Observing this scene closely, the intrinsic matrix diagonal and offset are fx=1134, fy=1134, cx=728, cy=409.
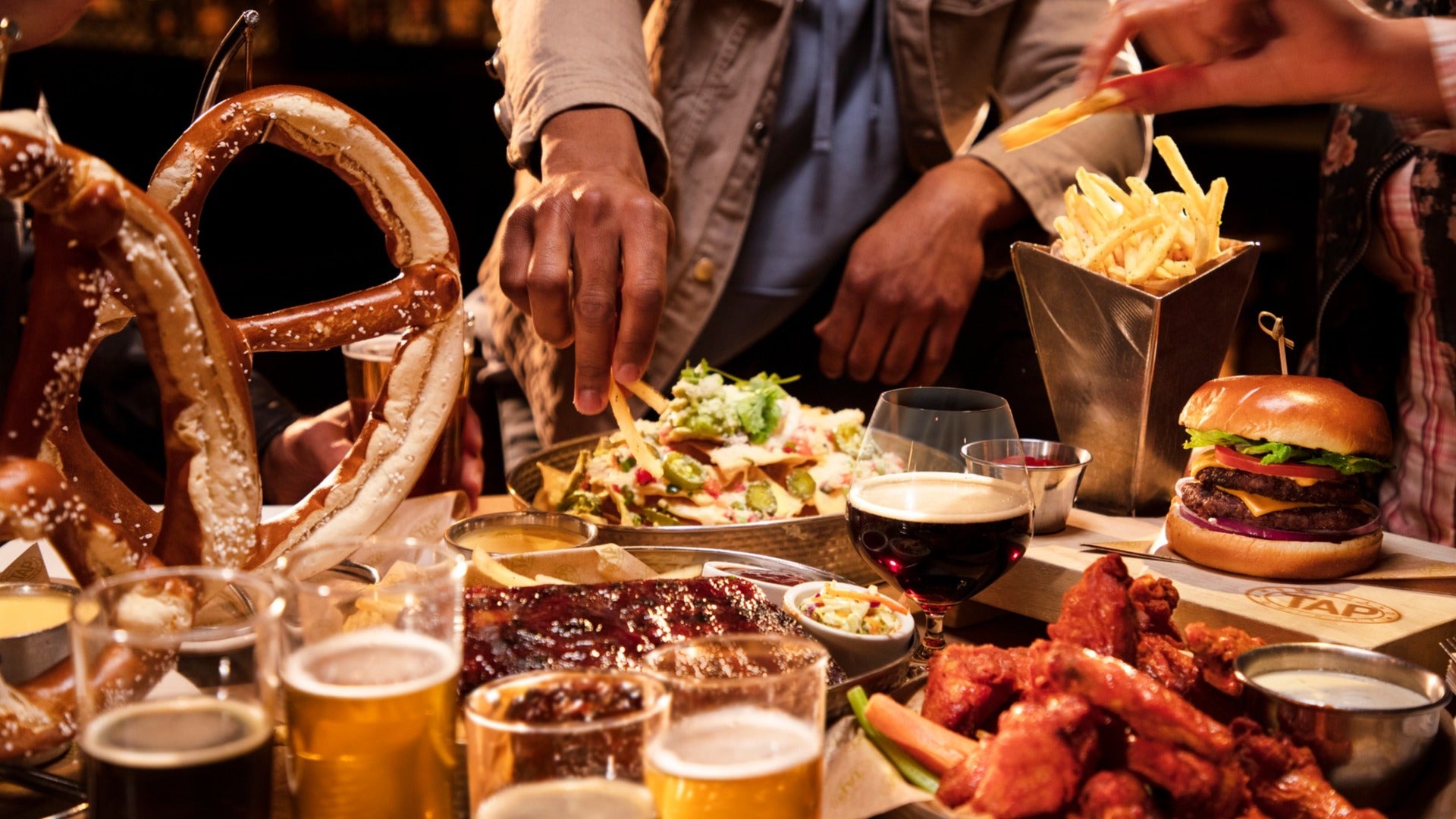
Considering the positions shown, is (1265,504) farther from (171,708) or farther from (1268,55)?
(171,708)

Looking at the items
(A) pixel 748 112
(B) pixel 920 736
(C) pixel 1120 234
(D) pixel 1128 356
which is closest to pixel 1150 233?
(C) pixel 1120 234

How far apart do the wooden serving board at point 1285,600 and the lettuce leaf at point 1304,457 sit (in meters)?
0.16

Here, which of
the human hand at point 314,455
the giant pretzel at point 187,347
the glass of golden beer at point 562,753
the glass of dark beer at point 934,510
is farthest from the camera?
the human hand at point 314,455

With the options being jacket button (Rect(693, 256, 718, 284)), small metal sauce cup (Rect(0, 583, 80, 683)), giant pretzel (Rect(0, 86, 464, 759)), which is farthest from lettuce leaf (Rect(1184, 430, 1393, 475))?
small metal sauce cup (Rect(0, 583, 80, 683))

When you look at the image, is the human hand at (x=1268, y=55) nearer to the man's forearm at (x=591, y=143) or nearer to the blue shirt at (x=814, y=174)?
the man's forearm at (x=591, y=143)

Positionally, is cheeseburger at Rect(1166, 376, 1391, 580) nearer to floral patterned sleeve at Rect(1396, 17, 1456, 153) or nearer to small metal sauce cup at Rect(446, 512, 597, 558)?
floral patterned sleeve at Rect(1396, 17, 1456, 153)

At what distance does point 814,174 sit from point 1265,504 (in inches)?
53.2

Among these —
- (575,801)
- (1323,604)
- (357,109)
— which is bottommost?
(1323,604)

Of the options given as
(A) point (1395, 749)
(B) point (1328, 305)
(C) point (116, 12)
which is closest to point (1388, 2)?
(B) point (1328, 305)

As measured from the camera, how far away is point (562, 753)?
2.65 ft

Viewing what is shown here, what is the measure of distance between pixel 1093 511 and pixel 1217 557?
340 mm

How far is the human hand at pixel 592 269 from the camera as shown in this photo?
1758 mm

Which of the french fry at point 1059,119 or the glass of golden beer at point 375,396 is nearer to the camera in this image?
the french fry at point 1059,119

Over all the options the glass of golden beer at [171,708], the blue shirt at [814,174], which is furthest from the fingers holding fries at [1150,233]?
the glass of golden beer at [171,708]
